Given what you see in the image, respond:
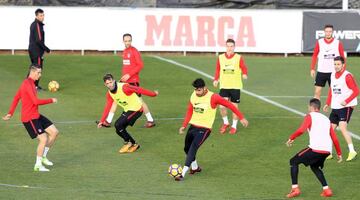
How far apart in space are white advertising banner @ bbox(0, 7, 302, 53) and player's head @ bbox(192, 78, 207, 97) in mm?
20335

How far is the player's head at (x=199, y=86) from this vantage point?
18406 millimetres

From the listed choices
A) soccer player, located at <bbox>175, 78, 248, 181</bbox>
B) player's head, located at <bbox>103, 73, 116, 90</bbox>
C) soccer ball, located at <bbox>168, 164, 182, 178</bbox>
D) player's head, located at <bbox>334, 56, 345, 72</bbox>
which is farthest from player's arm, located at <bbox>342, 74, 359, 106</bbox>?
player's head, located at <bbox>103, 73, 116, 90</bbox>

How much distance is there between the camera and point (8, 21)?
38094 millimetres

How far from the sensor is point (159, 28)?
39.1 metres

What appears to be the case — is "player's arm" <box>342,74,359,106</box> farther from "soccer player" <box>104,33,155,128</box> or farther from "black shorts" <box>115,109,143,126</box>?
"soccer player" <box>104,33,155,128</box>

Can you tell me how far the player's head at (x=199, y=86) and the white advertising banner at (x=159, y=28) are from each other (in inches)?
801

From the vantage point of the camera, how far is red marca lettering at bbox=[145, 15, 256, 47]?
39031 millimetres

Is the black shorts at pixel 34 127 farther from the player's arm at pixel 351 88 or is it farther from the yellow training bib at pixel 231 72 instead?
the player's arm at pixel 351 88

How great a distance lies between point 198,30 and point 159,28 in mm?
1566

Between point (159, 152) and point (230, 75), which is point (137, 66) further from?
point (159, 152)

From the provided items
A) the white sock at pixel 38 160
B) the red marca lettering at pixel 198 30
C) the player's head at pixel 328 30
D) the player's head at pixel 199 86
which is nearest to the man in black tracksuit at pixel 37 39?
the player's head at pixel 328 30

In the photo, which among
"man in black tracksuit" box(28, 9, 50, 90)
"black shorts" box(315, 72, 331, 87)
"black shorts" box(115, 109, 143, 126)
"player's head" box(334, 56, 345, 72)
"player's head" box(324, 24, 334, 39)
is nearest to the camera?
"player's head" box(334, 56, 345, 72)

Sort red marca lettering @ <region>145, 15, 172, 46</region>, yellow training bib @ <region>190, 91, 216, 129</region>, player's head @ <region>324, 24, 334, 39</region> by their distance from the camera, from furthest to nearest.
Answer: red marca lettering @ <region>145, 15, 172, 46</region> < player's head @ <region>324, 24, 334, 39</region> < yellow training bib @ <region>190, 91, 216, 129</region>

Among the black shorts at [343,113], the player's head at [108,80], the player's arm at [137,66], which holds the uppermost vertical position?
the player's head at [108,80]
